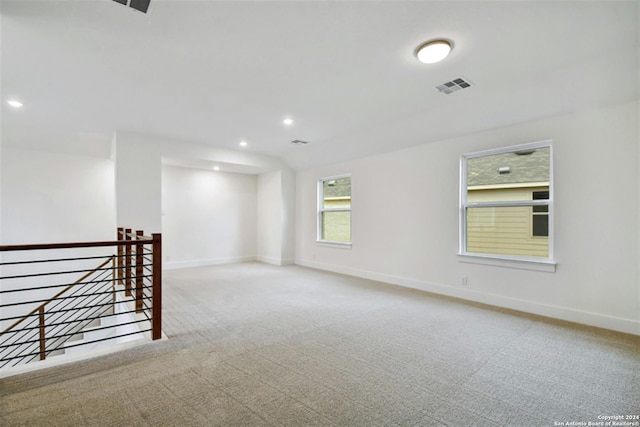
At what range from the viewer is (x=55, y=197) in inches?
222

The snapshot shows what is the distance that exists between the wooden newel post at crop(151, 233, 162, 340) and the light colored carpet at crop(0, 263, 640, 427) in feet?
0.54

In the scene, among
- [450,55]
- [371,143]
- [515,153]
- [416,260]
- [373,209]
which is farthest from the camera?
[373,209]

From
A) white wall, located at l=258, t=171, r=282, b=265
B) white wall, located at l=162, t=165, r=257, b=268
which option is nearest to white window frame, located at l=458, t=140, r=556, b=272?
white wall, located at l=258, t=171, r=282, b=265

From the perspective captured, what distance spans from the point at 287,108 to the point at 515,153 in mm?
3089

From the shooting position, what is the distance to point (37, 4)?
6.63 feet

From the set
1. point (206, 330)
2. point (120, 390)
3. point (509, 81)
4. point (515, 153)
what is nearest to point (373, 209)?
→ point (515, 153)

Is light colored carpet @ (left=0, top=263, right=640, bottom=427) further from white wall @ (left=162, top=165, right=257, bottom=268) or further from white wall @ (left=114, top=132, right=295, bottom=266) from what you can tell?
white wall @ (left=162, top=165, right=257, bottom=268)

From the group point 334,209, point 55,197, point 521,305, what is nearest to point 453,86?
point 521,305

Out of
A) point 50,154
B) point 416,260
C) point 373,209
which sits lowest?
point 416,260

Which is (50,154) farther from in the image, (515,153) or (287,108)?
(515,153)

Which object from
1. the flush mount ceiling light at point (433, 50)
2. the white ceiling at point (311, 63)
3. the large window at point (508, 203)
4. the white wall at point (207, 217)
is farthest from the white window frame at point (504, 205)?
the white wall at point (207, 217)

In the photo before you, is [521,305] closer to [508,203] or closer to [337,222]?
[508,203]

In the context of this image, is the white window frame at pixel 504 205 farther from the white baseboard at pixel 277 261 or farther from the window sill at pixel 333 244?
the white baseboard at pixel 277 261

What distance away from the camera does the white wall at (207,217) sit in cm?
660
